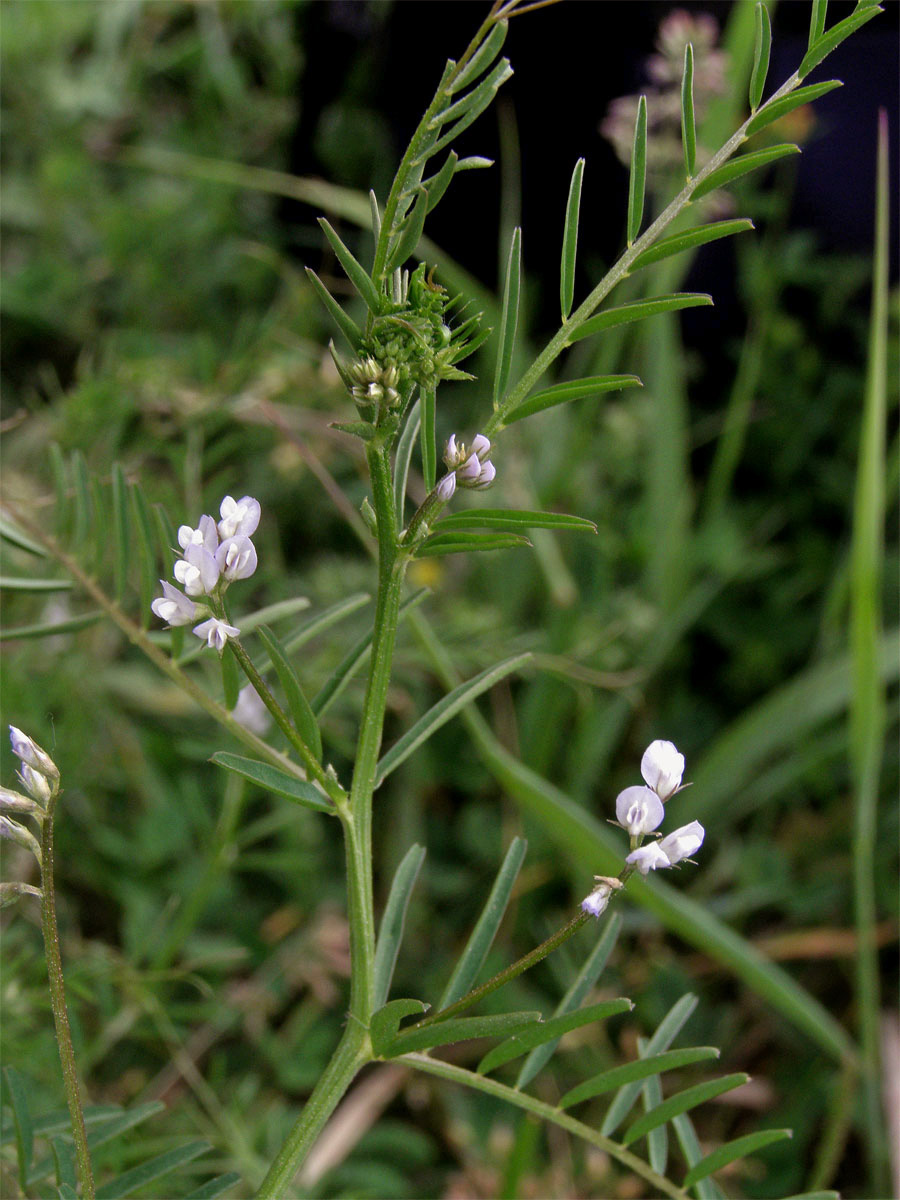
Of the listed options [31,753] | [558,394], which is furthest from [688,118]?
[31,753]

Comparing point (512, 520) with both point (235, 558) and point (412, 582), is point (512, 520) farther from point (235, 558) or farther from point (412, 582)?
point (412, 582)

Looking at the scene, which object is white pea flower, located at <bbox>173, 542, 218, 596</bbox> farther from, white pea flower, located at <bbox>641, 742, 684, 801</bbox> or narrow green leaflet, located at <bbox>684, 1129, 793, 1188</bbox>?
narrow green leaflet, located at <bbox>684, 1129, 793, 1188</bbox>

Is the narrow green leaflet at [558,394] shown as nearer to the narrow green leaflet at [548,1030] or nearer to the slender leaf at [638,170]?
the slender leaf at [638,170]

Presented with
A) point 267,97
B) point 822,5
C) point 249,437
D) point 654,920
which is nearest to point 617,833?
point 654,920

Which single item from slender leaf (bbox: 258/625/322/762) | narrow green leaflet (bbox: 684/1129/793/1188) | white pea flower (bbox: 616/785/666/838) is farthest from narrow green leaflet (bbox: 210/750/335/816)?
narrow green leaflet (bbox: 684/1129/793/1188)

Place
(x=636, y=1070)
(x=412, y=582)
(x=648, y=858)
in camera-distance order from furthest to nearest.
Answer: (x=412, y=582) → (x=636, y=1070) → (x=648, y=858)

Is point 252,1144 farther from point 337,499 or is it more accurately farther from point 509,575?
point 509,575

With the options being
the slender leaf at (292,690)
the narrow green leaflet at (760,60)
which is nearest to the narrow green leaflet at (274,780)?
the slender leaf at (292,690)
